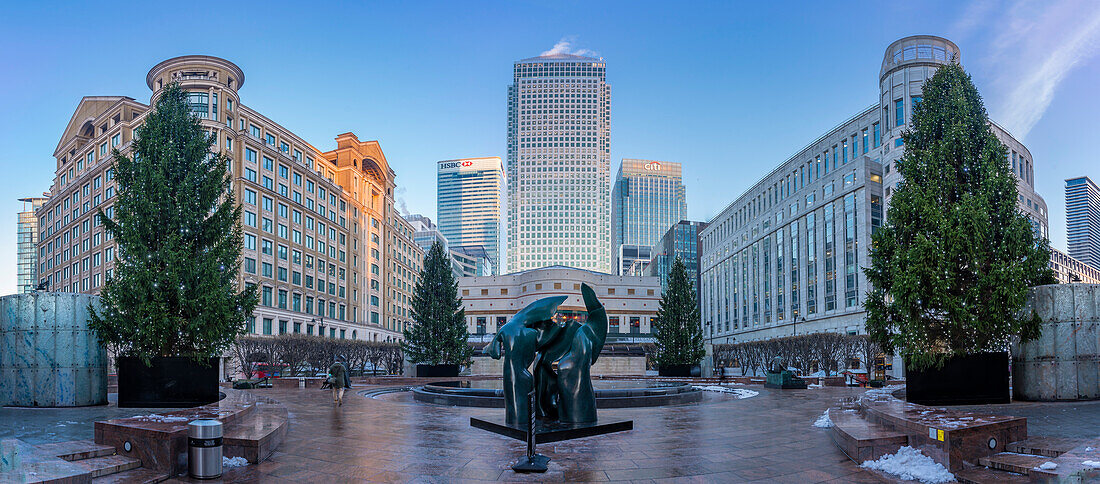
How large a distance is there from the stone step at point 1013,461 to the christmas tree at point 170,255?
1549cm

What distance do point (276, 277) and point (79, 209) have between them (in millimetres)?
26919

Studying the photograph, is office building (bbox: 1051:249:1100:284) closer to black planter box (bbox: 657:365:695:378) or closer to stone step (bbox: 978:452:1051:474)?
black planter box (bbox: 657:365:695:378)

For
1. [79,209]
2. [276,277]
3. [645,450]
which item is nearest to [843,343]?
[645,450]

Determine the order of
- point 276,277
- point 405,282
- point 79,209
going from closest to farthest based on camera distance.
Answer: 1. point 276,277
2. point 79,209
3. point 405,282

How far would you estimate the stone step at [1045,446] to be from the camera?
8844 millimetres

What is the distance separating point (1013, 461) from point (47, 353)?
61.7 ft

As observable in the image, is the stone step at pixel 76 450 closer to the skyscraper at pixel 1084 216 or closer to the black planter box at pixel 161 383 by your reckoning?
the black planter box at pixel 161 383

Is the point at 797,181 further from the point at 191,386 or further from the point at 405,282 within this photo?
the point at 191,386

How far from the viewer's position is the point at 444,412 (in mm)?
18125

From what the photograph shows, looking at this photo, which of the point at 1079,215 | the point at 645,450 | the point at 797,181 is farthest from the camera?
the point at 1079,215

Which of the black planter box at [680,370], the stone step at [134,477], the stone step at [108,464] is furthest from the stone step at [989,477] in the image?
the black planter box at [680,370]

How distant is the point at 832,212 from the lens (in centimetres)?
7450

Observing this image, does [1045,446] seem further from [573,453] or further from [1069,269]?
[1069,269]

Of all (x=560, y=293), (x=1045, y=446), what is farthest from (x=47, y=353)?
(x=560, y=293)
